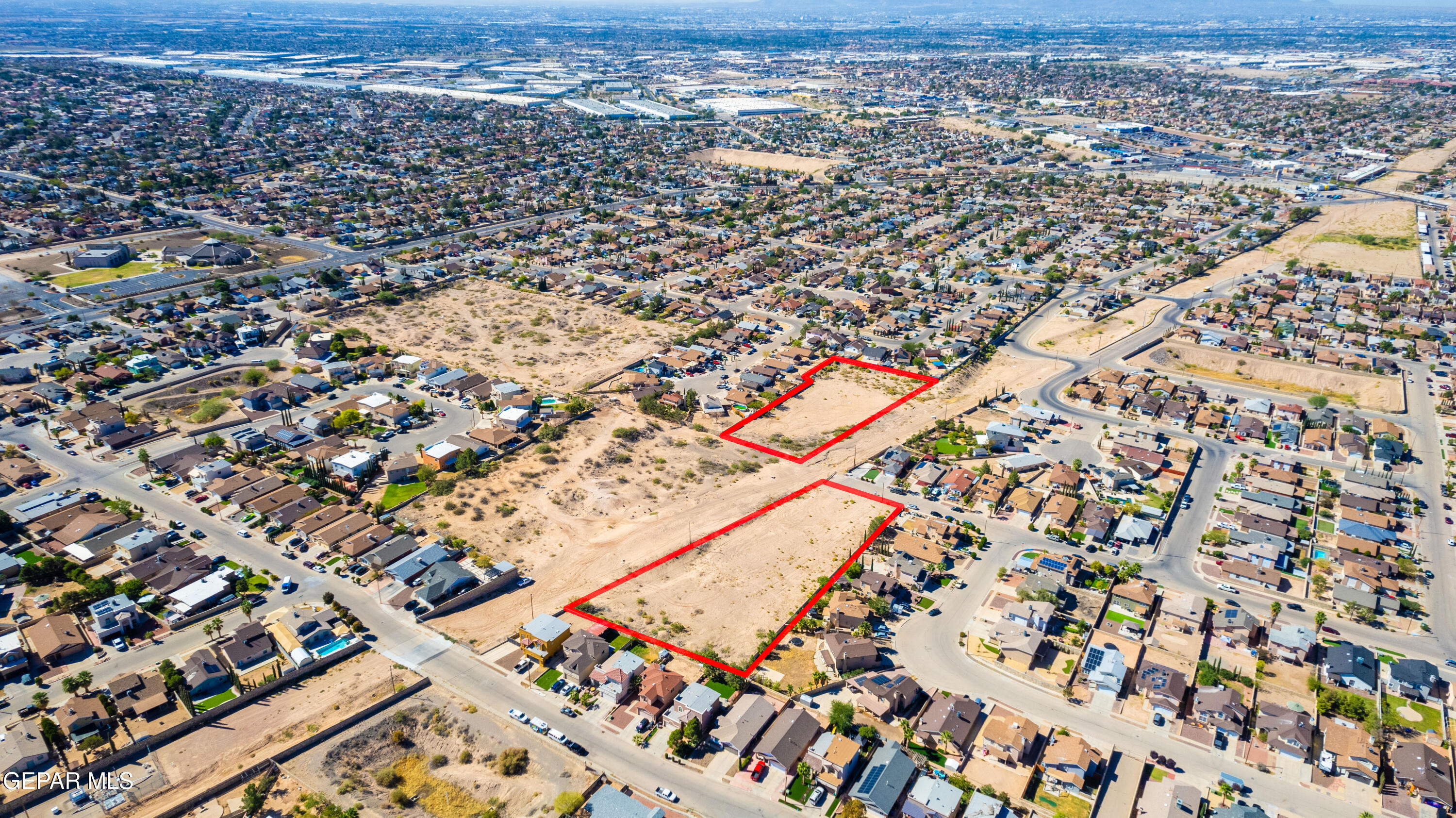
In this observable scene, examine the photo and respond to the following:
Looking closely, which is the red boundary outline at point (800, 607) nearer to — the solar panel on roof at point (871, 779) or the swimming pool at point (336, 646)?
the solar panel on roof at point (871, 779)

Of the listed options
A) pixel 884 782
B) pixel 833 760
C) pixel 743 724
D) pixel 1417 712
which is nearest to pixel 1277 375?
pixel 1417 712

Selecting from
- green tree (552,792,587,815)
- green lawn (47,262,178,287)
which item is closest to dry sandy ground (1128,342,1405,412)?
green tree (552,792,587,815)

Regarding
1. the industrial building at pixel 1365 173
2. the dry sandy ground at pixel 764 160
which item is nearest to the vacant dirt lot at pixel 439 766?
the dry sandy ground at pixel 764 160

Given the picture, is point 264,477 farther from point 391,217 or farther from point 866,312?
point 391,217

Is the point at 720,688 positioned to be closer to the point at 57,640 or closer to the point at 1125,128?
the point at 57,640

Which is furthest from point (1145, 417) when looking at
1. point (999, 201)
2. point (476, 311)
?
point (999, 201)

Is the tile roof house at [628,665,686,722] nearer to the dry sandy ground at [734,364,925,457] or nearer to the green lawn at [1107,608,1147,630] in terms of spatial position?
the green lawn at [1107,608,1147,630]

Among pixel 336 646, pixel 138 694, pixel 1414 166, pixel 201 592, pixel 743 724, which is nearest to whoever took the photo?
pixel 743 724
